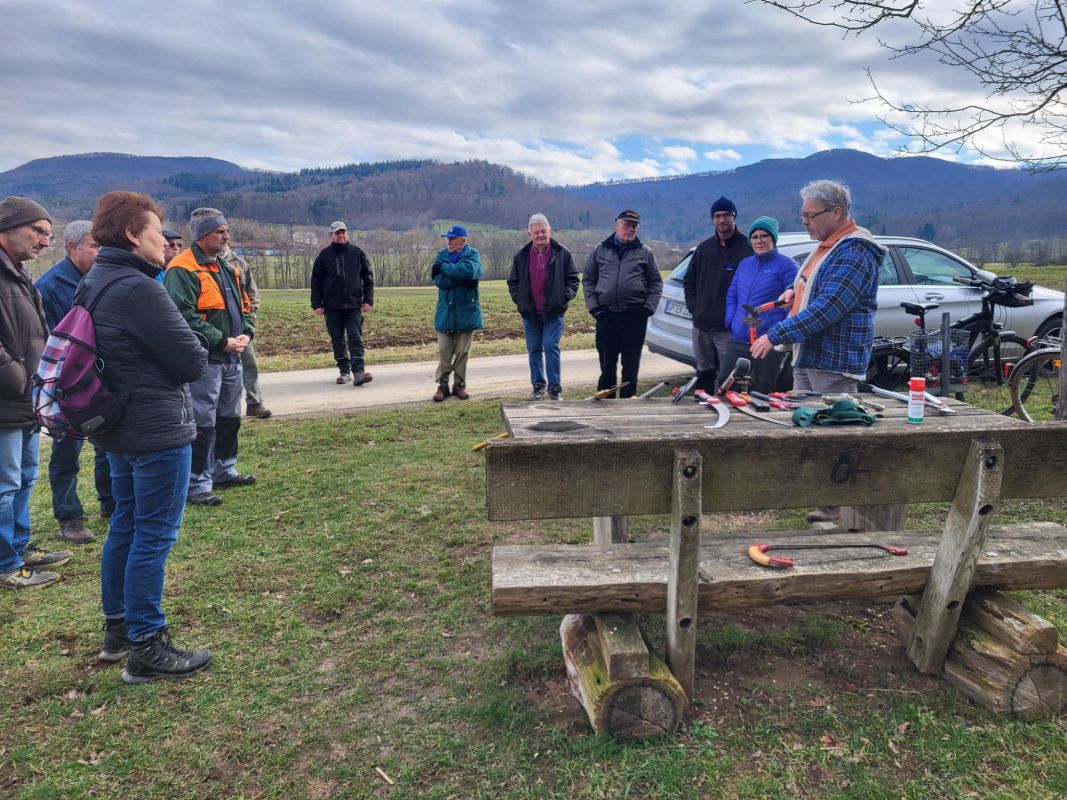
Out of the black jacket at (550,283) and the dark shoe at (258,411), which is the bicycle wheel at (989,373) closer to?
the black jacket at (550,283)

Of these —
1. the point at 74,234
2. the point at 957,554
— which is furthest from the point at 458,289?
the point at 957,554

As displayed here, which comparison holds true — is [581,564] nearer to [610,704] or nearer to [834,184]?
[610,704]

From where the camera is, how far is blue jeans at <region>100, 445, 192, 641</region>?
9.51 ft

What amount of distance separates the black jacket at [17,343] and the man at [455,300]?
13.8 ft

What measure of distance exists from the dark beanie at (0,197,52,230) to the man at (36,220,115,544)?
1.34 feet

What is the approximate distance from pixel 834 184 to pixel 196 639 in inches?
168

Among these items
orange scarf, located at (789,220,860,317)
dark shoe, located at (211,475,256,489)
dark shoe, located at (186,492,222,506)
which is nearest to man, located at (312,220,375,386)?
dark shoe, located at (211,475,256,489)

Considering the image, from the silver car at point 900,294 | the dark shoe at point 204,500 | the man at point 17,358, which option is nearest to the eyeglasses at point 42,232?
the man at point 17,358

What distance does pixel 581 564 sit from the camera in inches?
105

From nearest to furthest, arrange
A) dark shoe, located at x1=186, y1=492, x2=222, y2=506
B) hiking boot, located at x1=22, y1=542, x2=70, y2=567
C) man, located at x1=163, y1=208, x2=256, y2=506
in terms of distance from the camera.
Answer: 1. hiking boot, located at x1=22, y1=542, x2=70, y2=567
2. man, located at x1=163, y1=208, x2=256, y2=506
3. dark shoe, located at x1=186, y1=492, x2=222, y2=506

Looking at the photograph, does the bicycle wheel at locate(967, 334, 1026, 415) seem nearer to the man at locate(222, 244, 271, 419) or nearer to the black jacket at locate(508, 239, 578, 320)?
the black jacket at locate(508, 239, 578, 320)

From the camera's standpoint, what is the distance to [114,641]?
123 inches

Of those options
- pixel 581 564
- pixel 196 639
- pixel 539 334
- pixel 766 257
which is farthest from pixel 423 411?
pixel 581 564

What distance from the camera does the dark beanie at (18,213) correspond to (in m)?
3.69
